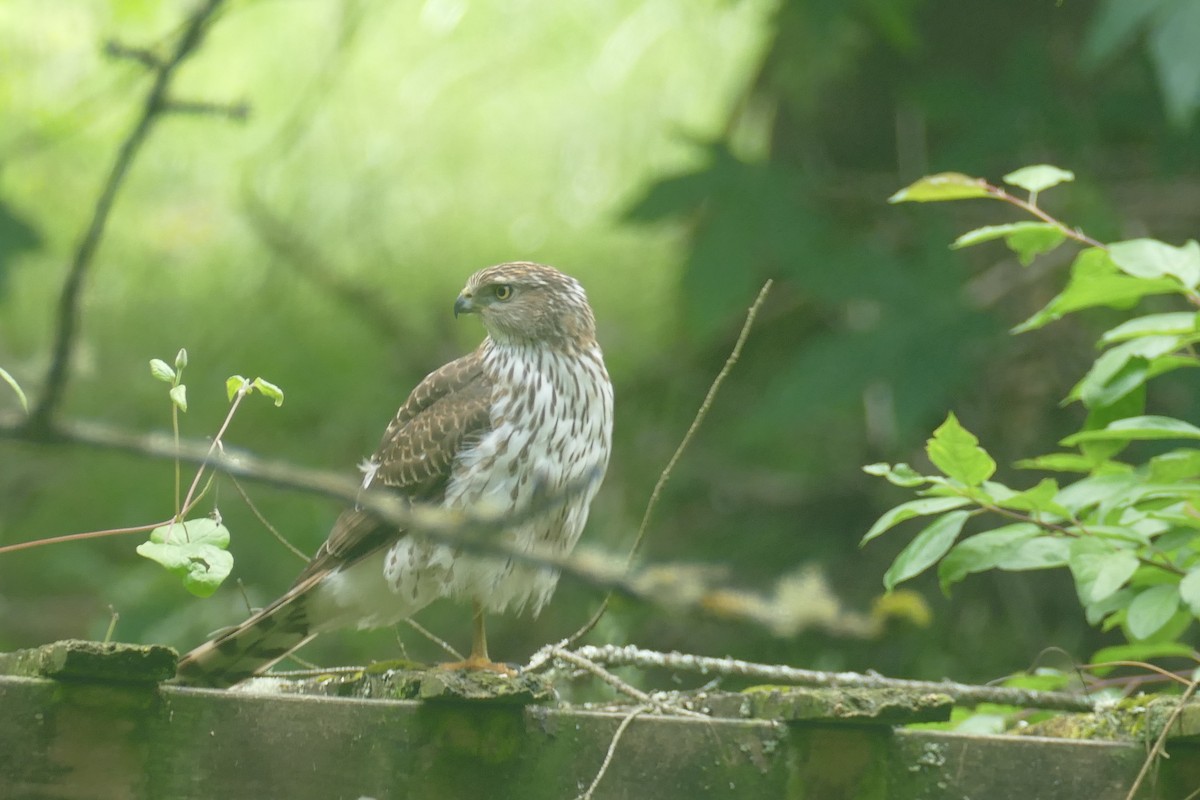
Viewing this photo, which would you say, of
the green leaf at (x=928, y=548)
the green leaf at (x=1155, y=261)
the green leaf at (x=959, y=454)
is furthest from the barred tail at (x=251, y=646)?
the green leaf at (x=1155, y=261)

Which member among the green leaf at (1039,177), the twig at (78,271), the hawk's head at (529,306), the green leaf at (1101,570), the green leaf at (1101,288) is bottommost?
the green leaf at (1101,570)

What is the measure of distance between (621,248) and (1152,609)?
12.3 feet

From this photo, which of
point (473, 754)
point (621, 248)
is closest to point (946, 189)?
point (473, 754)

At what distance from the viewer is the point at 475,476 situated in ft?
10.2

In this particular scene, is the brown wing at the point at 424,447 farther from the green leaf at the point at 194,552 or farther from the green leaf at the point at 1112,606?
the green leaf at the point at 1112,606

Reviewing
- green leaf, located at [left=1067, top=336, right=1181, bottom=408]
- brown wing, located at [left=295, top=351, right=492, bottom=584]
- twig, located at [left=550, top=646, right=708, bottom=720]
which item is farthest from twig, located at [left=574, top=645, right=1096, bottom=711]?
brown wing, located at [left=295, top=351, right=492, bottom=584]

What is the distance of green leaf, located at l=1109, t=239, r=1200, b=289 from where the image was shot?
2.37m

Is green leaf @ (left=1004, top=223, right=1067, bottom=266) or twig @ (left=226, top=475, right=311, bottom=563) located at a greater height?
green leaf @ (left=1004, top=223, right=1067, bottom=266)

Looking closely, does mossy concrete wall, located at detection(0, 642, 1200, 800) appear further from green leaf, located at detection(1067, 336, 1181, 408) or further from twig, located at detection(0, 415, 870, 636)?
twig, located at detection(0, 415, 870, 636)

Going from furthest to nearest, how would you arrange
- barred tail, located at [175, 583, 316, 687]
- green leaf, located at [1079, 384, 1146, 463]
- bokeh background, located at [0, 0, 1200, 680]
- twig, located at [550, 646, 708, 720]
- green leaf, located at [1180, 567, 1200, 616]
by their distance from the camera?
bokeh background, located at [0, 0, 1200, 680] < barred tail, located at [175, 583, 316, 687] < green leaf, located at [1079, 384, 1146, 463] < twig, located at [550, 646, 708, 720] < green leaf, located at [1180, 567, 1200, 616]

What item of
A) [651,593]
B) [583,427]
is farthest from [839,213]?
[651,593]

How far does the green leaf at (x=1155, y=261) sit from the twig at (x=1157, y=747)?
65 cm

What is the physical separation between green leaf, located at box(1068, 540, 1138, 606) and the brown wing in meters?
1.35

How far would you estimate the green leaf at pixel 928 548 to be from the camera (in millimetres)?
2377
